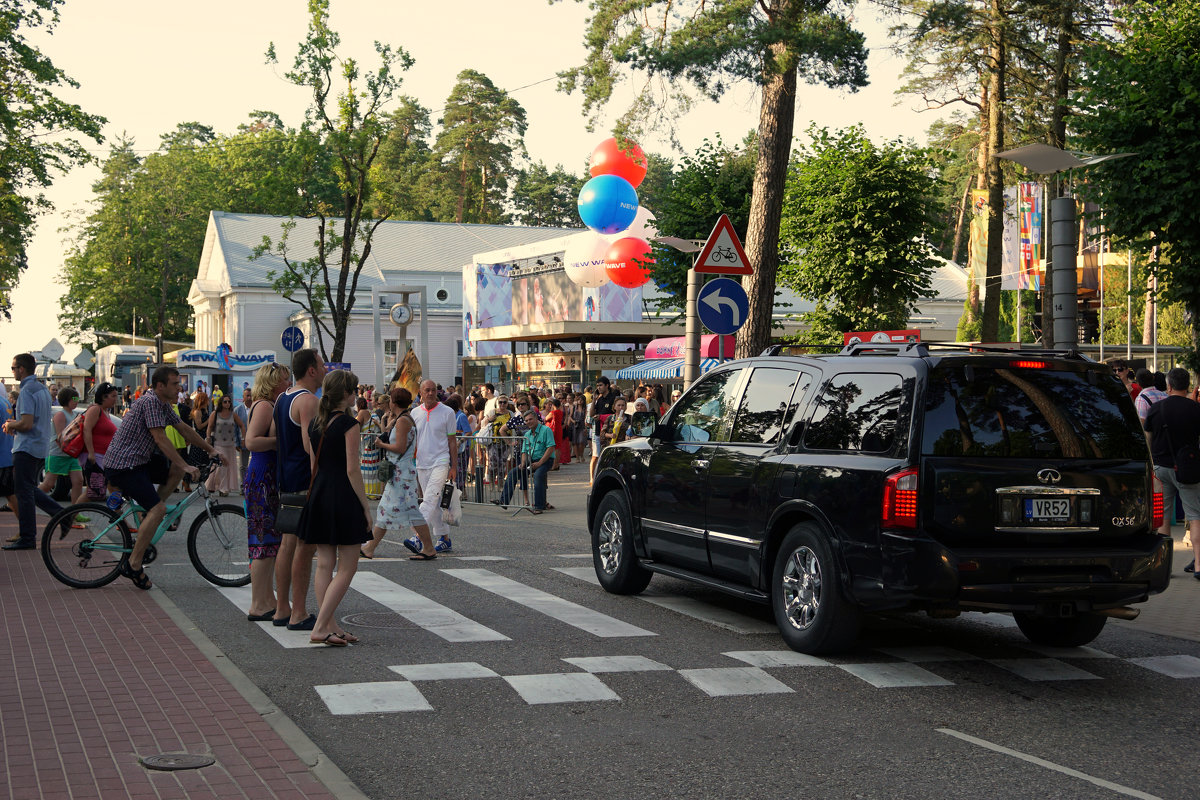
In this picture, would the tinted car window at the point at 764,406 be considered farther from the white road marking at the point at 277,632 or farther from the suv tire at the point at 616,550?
the white road marking at the point at 277,632

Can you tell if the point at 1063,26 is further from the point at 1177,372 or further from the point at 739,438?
the point at 739,438

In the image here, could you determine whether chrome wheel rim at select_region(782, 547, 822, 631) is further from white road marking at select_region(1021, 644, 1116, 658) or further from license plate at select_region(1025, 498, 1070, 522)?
white road marking at select_region(1021, 644, 1116, 658)

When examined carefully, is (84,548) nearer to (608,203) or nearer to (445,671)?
(445,671)

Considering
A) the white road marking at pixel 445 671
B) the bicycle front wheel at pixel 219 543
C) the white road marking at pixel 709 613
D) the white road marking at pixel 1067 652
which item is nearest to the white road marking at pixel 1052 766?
the white road marking at pixel 1067 652

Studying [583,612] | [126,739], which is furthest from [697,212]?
[126,739]

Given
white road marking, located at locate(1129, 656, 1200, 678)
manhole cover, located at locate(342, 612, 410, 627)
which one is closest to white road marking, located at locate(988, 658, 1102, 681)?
white road marking, located at locate(1129, 656, 1200, 678)

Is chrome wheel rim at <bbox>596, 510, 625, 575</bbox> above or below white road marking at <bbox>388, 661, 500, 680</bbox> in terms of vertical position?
above

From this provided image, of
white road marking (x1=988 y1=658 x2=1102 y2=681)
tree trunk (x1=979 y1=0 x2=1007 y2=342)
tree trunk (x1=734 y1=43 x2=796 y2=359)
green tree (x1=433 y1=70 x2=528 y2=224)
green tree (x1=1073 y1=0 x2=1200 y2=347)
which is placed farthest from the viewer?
green tree (x1=433 y1=70 x2=528 y2=224)

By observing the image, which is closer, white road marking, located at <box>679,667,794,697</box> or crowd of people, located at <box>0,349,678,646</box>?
white road marking, located at <box>679,667,794,697</box>

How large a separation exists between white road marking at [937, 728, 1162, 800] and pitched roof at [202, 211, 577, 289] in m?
58.6

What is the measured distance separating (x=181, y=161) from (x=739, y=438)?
80.0m

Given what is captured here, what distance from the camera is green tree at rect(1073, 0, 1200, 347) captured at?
18.3 meters

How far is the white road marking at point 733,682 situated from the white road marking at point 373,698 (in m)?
1.58

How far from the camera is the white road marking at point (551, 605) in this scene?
360 inches
